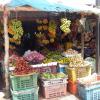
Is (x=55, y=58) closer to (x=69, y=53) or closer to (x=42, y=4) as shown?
(x=69, y=53)

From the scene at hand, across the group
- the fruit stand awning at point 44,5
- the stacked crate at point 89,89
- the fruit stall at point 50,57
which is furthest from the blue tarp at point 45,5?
the stacked crate at point 89,89

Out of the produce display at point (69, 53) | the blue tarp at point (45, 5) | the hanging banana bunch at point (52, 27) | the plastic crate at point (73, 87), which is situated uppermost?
the blue tarp at point (45, 5)

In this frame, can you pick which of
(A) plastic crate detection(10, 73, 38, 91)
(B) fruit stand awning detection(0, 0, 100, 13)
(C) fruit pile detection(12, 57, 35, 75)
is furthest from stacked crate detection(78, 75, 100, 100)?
(B) fruit stand awning detection(0, 0, 100, 13)

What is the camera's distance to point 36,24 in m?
10.9

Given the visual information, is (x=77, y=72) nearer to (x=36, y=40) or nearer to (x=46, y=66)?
(x=46, y=66)

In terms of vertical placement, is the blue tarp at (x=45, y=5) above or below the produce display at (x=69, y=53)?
above

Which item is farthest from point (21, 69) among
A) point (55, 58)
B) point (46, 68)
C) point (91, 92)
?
point (91, 92)

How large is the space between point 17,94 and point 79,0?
444 centimetres

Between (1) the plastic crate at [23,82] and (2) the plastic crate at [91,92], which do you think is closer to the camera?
(1) the plastic crate at [23,82]

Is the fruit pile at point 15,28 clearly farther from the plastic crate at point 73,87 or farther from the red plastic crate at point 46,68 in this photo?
the plastic crate at point 73,87

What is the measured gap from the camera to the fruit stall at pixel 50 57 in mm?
8125

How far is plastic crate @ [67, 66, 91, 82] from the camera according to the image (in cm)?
893

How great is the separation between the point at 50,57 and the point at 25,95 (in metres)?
2.09

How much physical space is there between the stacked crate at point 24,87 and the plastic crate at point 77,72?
1344 mm
